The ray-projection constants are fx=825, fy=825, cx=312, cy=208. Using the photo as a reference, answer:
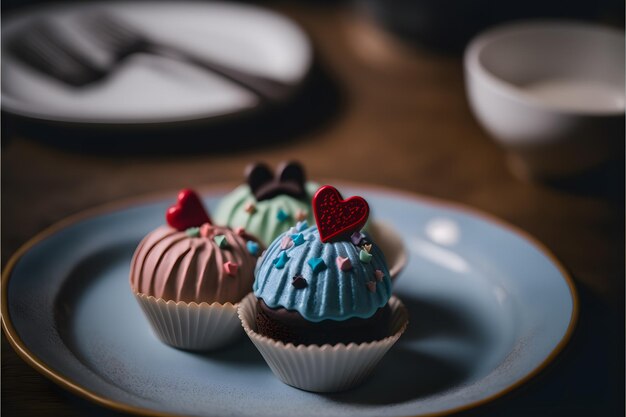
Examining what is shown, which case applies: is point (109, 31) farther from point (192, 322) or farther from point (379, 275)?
point (379, 275)

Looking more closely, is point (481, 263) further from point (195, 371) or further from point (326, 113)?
point (326, 113)

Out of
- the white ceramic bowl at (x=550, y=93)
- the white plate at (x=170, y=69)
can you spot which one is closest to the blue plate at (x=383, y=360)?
the white ceramic bowl at (x=550, y=93)

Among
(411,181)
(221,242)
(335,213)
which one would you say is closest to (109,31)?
(411,181)

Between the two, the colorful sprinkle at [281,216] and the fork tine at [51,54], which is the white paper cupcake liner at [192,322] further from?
the fork tine at [51,54]

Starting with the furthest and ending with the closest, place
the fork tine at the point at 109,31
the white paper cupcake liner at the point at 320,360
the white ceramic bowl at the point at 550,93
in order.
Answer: the fork tine at the point at 109,31 → the white ceramic bowl at the point at 550,93 → the white paper cupcake liner at the point at 320,360

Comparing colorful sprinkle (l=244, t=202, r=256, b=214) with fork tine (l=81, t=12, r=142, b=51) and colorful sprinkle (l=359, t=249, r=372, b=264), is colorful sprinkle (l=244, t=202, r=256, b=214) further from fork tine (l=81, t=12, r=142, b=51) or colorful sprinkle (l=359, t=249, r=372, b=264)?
fork tine (l=81, t=12, r=142, b=51)

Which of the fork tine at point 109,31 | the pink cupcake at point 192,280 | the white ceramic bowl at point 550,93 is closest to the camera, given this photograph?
the pink cupcake at point 192,280

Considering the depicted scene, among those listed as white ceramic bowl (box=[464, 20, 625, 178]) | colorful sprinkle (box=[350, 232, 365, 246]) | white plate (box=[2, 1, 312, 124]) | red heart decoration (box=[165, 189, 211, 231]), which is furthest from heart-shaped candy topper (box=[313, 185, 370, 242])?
white plate (box=[2, 1, 312, 124])

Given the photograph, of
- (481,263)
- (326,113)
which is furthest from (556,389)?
(326,113)
